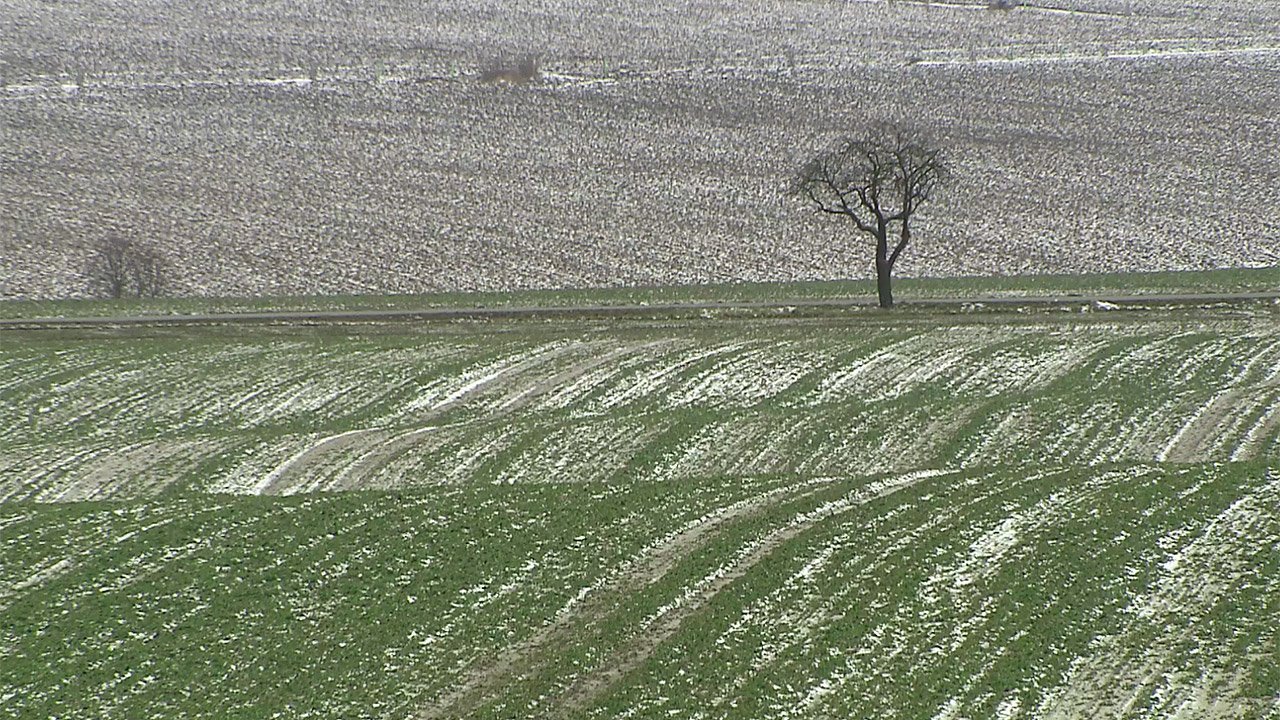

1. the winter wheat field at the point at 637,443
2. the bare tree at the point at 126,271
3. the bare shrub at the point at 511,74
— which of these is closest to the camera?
the winter wheat field at the point at 637,443

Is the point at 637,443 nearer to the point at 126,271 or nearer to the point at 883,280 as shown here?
the point at 883,280

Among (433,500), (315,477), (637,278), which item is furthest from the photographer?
(637,278)

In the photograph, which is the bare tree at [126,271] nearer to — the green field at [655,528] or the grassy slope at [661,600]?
the green field at [655,528]

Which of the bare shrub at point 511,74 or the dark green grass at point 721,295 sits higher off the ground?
the bare shrub at point 511,74

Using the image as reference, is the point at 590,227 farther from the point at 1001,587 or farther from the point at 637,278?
the point at 1001,587

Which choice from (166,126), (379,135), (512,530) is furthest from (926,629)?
(166,126)

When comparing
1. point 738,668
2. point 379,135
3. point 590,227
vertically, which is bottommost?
point 738,668

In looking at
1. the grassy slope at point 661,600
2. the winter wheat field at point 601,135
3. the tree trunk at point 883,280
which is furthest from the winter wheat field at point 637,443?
the tree trunk at point 883,280

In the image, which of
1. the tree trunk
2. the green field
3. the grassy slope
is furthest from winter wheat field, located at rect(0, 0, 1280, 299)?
the grassy slope
